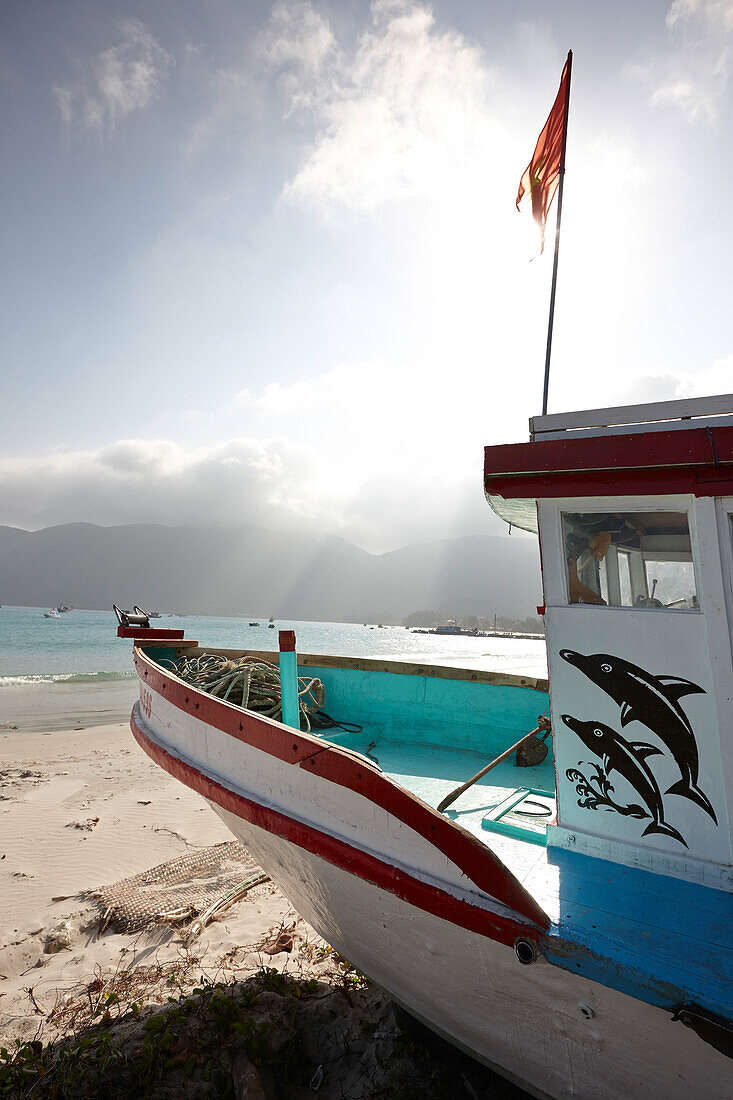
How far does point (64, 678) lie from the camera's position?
28859 millimetres

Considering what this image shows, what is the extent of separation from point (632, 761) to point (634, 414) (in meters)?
1.75

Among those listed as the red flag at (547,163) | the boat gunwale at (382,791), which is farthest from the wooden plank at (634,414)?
the red flag at (547,163)

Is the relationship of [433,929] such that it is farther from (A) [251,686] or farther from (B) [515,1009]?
(A) [251,686]

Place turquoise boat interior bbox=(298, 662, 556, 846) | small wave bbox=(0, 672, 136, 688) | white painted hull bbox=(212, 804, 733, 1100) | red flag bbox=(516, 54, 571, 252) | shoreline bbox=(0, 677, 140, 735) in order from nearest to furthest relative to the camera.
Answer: white painted hull bbox=(212, 804, 733, 1100) → red flag bbox=(516, 54, 571, 252) → turquoise boat interior bbox=(298, 662, 556, 846) → shoreline bbox=(0, 677, 140, 735) → small wave bbox=(0, 672, 136, 688)

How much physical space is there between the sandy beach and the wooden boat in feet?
2.32

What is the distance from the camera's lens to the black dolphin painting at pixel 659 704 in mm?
A: 2566

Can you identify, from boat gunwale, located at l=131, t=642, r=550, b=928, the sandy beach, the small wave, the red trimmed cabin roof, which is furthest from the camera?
the small wave

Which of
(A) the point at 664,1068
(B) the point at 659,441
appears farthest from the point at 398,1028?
(B) the point at 659,441

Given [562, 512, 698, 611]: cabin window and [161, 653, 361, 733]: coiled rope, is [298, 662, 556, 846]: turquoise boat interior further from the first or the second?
[562, 512, 698, 611]: cabin window

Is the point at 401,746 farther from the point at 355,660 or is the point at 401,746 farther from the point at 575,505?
the point at 575,505

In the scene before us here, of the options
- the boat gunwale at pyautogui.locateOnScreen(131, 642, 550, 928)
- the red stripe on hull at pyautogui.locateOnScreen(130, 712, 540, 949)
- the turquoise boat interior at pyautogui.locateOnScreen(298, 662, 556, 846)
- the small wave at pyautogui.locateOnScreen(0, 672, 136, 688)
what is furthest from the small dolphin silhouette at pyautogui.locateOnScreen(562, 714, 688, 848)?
the small wave at pyautogui.locateOnScreen(0, 672, 136, 688)

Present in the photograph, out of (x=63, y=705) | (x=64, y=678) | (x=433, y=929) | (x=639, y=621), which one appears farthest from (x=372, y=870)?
(x=64, y=678)

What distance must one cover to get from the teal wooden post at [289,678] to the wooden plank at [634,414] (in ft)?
6.68

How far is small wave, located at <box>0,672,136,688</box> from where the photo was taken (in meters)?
27.1
